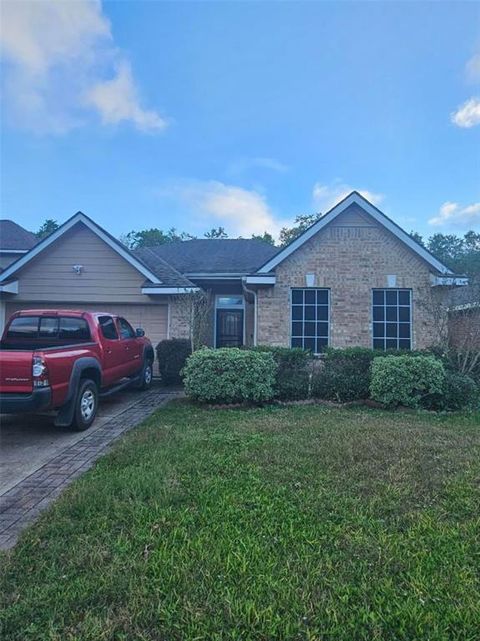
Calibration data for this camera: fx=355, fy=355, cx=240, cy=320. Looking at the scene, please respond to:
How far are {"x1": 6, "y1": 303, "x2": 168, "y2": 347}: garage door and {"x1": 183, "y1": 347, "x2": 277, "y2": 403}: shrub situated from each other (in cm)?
378

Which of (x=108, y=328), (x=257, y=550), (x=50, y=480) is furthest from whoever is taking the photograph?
(x=108, y=328)

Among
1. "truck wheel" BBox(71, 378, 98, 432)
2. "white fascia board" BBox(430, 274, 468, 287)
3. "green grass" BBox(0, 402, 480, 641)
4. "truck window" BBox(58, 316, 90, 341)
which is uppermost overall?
"white fascia board" BBox(430, 274, 468, 287)

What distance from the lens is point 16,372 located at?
16.6 feet

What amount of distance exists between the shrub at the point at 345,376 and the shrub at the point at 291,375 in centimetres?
27

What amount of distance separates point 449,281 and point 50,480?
1042 centimetres

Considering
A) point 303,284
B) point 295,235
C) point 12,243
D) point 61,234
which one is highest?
point 295,235

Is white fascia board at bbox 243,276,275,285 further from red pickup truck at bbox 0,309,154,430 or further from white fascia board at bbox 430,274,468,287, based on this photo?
white fascia board at bbox 430,274,468,287

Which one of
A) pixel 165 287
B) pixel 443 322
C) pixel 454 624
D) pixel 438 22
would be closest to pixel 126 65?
pixel 165 287

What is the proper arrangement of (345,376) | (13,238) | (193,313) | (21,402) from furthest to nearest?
1. (13,238)
2. (193,313)
3. (345,376)
4. (21,402)

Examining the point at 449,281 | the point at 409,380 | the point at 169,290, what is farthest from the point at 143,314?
the point at 449,281

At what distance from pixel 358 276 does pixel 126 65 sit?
921 centimetres

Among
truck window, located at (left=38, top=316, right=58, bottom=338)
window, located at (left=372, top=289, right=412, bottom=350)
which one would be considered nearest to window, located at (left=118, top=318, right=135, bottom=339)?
truck window, located at (left=38, top=316, right=58, bottom=338)

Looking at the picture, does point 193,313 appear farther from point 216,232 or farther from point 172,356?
point 216,232

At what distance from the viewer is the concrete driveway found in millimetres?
4500
